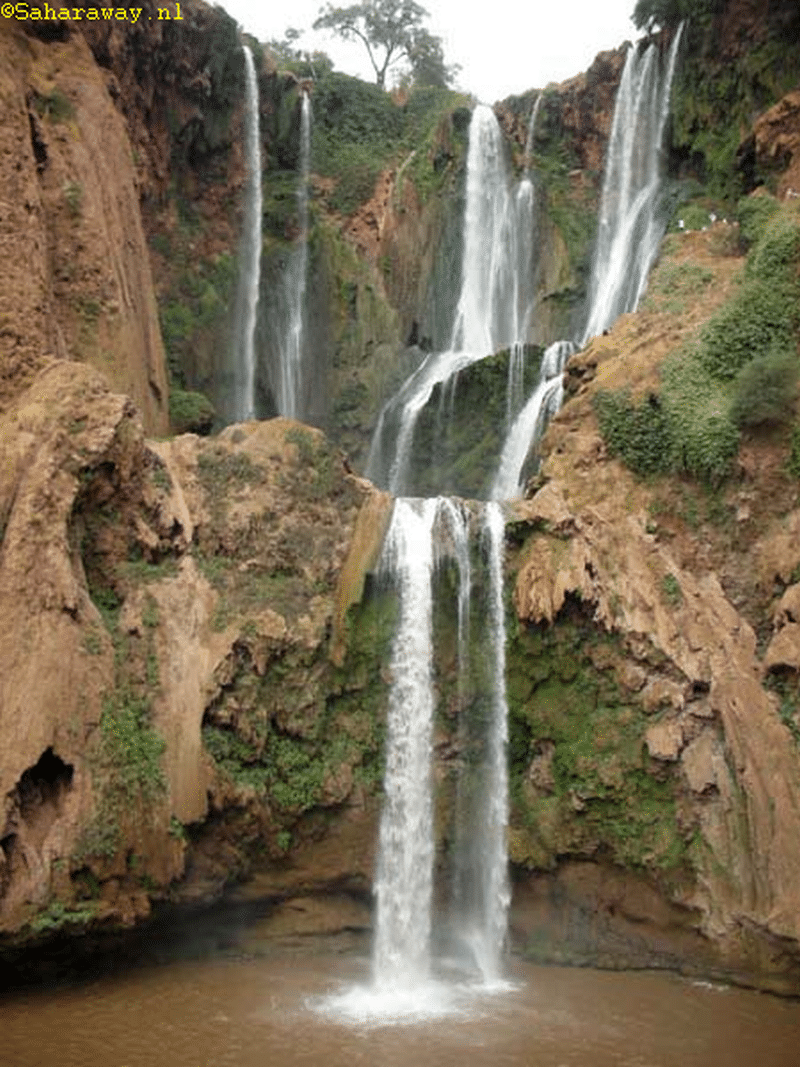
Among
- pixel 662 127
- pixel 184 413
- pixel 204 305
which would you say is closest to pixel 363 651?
pixel 184 413

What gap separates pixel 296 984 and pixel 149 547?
21.8 feet

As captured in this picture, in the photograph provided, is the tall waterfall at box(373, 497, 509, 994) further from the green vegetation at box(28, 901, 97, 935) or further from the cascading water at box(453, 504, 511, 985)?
the green vegetation at box(28, 901, 97, 935)

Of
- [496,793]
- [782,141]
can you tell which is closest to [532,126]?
[782,141]

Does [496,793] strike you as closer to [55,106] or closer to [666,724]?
[666,724]

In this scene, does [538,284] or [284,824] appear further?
[538,284]

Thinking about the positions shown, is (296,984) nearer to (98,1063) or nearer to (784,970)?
(98,1063)

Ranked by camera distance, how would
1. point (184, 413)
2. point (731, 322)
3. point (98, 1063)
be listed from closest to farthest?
1. point (98, 1063)
2. point (731, 322)
3. point (184, 413)

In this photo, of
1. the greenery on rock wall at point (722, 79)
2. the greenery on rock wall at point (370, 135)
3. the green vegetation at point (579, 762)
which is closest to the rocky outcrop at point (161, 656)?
A: the green vegetation at point (579, 762)

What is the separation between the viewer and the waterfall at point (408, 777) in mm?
14570

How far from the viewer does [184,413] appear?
22641 mm

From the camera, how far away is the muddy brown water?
36.4ft

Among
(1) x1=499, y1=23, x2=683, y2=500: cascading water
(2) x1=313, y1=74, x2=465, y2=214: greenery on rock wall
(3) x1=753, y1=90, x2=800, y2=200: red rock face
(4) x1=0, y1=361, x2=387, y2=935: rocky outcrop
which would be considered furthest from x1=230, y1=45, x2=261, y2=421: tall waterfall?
(3) x1=753, y1=90, x2=800, y2=200: red rock face

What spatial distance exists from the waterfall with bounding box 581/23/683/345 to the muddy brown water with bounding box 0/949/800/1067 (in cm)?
1823

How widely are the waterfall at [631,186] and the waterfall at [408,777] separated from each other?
515 inches
